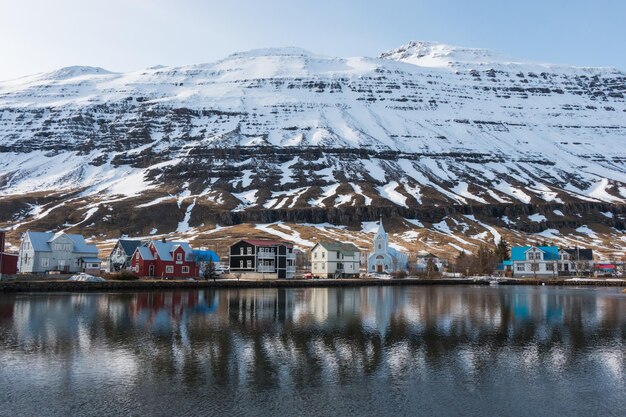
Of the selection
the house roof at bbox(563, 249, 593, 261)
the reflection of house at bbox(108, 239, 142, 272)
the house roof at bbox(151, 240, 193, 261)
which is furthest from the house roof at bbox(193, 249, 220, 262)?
the house roof at bbox(563, 249, 593, 261)

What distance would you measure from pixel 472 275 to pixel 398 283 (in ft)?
120

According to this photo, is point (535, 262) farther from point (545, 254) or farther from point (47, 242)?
point (47, 242)

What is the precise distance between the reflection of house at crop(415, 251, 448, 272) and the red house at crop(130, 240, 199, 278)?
6232cm

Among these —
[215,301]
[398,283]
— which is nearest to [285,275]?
[398,283]

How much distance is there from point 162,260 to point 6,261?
2506 centimetres

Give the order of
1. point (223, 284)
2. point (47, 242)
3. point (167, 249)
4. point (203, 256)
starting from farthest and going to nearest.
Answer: point (203, 256) < point (167, 249) < point (47, 242) < point (223, 284)

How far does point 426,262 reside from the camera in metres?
140

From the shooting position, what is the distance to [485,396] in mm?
24000

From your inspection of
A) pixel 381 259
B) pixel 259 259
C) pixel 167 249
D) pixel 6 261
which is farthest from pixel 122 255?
pixel 381 259

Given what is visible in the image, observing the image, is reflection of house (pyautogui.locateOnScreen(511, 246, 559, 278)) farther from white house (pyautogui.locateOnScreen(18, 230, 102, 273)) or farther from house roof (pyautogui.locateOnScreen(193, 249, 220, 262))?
white house (pyautogui.locateOnScreen(18, 230, 102, 273))

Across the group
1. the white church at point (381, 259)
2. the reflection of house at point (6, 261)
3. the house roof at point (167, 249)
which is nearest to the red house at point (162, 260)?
the house roof at point (167, 249)

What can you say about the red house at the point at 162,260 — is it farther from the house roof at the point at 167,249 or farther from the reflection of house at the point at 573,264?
the reflection of house at the point at 573,264

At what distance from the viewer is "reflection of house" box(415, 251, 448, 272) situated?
5458 inches

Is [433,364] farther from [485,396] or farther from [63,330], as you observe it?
[63,330]
